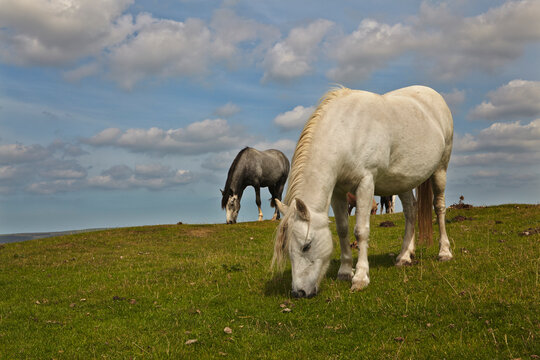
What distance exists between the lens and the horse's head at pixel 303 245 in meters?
7.46

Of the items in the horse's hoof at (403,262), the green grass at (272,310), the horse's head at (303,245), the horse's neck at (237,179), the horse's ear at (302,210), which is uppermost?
the horse's neck at (237,179)

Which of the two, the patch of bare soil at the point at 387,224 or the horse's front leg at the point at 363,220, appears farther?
the patch of bare soil at the point at 387,224

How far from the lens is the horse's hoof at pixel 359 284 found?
814cm

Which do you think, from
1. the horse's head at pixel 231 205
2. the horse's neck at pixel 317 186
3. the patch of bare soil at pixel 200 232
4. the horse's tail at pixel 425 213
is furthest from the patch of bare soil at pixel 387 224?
the horse's neck at pixel 317 186

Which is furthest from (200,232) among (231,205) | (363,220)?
(363,220)

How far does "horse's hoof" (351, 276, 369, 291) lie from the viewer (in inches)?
320

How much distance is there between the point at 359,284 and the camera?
820 cm

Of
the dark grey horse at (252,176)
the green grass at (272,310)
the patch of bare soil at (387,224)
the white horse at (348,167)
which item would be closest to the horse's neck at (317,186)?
the white horse at (348,167)

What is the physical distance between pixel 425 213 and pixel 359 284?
430 centimetres

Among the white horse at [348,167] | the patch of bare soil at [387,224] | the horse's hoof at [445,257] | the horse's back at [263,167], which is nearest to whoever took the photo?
the white horse at [348,167]

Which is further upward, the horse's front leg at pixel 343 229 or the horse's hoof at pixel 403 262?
the horse's front leg at pixel 343 229

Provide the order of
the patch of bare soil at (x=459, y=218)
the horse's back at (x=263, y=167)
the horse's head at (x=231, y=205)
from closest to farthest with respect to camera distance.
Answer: the patch of bare soil at (x=459, y=218)
the horse's head at (x=231, y=205)
the horse's back at (x=263, y=167)

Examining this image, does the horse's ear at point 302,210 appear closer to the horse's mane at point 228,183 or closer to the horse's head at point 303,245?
the horse's head at point 303,245

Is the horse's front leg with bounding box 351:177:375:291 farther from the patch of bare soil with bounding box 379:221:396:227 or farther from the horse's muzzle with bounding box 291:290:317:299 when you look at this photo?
the patch of bare soil with bounding box 379:221:396:227
